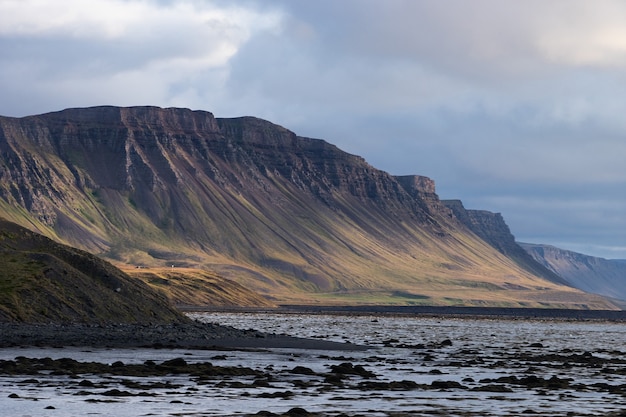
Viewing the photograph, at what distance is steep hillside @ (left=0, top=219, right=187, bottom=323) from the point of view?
10088 cm

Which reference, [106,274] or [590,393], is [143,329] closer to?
[106,274]

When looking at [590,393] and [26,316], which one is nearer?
[590,393]

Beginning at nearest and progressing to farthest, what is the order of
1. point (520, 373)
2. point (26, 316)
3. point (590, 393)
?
point (590, 393) < point (520, 373) < point (26, 316)

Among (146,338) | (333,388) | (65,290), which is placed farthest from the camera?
(65,290)

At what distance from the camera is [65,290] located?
347ft

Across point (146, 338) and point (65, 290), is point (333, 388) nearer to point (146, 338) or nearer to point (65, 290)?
point (146, 338)

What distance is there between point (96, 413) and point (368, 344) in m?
63.5

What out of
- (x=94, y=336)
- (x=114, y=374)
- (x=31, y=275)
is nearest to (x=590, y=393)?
(x=114, y=374)

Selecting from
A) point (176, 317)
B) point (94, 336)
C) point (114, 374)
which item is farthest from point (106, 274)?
point (114, 374)

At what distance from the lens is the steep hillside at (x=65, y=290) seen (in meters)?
101

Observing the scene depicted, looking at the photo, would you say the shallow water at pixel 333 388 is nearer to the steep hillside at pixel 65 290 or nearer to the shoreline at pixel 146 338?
the shoreline at pixel 146 338

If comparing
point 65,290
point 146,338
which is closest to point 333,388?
point 146,338

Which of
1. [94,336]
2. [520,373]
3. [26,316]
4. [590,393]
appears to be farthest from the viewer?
[26,316]

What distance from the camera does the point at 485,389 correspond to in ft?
180
